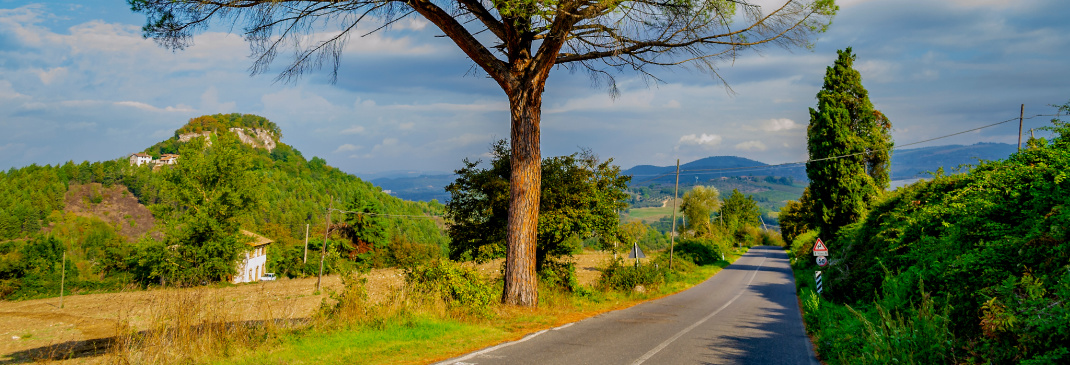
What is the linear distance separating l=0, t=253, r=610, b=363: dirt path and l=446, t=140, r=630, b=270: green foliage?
3.90 feet

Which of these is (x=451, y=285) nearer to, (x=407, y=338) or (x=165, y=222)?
(x=407, y=338)

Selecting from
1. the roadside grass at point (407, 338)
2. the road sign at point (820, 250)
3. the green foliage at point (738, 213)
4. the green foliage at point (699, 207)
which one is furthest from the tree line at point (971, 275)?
the green foliage at point (738, 213)

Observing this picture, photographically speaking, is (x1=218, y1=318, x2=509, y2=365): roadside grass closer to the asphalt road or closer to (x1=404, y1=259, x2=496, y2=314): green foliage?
the asphalt road

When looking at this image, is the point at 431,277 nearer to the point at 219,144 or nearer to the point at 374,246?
the point at 219,144

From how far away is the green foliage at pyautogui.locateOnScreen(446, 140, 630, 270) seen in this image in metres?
16.3

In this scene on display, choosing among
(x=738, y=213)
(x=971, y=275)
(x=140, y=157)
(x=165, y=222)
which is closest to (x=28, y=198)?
(x=140, y=157)

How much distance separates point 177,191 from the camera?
4512 cm

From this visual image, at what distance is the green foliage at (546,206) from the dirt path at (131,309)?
3.90ft

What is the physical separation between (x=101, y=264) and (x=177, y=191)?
45.6 ft

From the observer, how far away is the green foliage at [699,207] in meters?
71.1

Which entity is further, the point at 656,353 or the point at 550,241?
the point at 550,241

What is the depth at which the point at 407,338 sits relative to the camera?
724 centimetres

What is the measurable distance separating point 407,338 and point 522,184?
14.7ft

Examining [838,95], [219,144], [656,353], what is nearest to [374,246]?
[219,144]
